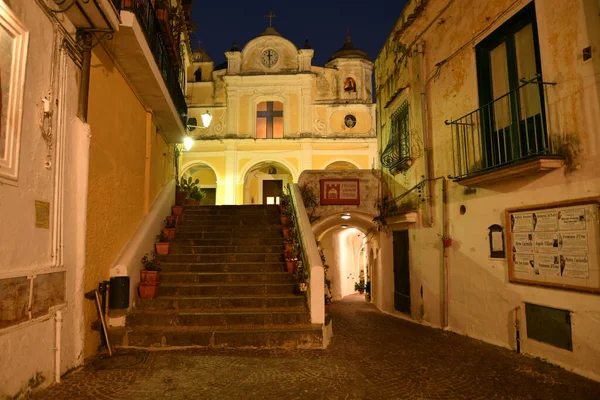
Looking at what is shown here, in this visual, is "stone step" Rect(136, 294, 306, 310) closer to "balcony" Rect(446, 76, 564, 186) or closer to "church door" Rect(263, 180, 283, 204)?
"balcony" Rect(446, 76, 564, 186)

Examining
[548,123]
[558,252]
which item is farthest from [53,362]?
[548,123]

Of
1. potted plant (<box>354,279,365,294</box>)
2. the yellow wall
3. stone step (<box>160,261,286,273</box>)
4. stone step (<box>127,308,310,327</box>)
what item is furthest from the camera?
potted plant (<box>354,279,365,294</box>)

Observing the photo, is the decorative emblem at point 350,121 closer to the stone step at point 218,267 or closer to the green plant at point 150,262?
the stone step at point 218,267

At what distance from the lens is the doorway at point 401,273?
986 cm

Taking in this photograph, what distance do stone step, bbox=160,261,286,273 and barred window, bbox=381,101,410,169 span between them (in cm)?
390

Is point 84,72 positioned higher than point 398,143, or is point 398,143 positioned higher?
point 398,143

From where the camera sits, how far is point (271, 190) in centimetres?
2202

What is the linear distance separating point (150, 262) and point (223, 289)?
4.91ft

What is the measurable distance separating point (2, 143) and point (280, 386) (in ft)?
12.3

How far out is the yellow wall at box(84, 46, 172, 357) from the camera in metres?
5.84

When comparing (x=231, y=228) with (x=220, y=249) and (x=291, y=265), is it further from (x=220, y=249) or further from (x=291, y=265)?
(x=291, y=265)

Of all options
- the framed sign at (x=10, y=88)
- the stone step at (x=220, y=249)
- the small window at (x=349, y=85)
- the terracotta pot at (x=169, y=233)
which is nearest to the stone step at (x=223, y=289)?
the stone step at (x=220, y=249)

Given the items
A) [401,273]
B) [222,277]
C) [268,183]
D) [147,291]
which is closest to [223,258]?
[222,277]

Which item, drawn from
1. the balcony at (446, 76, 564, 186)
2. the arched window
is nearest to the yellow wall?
the balcony at (446, 76, 564, 186)
